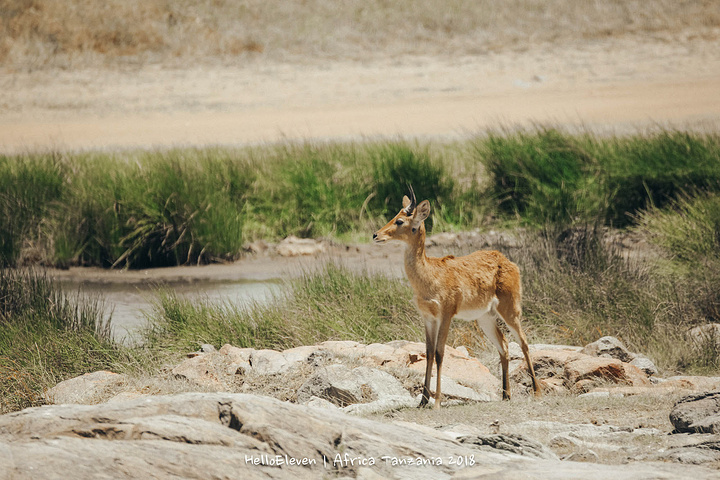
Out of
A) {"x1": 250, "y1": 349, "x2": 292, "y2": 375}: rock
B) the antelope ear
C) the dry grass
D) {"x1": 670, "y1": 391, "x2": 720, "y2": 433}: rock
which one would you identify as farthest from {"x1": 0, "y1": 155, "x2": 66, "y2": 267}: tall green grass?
the dry grass

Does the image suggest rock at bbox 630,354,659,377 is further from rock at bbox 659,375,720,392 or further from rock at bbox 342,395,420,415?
rock at bbox 342,395,420,415

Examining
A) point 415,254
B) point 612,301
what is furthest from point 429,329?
point 612,301

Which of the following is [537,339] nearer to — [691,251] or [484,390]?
[484,390]

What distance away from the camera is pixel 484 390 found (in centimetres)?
706

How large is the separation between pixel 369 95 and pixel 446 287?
33.9 meters

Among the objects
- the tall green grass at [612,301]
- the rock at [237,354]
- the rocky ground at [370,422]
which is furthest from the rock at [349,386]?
the tall green grass at [612,301]

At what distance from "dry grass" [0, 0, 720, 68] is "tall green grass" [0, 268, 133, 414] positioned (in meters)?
35.5

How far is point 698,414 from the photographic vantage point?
528cm

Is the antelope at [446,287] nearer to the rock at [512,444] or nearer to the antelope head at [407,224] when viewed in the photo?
the antelope head at [407,224]

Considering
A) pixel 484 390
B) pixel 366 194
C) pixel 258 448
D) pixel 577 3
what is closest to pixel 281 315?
pixel 484 390

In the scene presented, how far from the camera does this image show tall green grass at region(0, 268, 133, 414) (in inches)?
296

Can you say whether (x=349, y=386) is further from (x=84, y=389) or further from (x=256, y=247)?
(x=256, y=247)

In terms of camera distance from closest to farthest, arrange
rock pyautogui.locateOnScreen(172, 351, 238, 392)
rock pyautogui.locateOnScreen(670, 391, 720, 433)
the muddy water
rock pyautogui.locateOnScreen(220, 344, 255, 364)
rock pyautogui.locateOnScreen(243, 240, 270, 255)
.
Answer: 1. rock pyautogui.locateOnScreen(670, 391, 720, 433)
2. rock pyautogui.locateOnScreen(172, 351, 238, 392)
3. rock pyautogui.locateOnScreen(220, 344, 255, 364)
4. the muddy water
5. rock pyautogui.locateOnScreen(243, 240, 270, 255)

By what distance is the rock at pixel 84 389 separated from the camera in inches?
270
